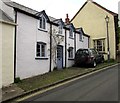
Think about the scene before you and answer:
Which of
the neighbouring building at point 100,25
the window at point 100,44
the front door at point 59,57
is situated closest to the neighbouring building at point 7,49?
the front door at point 59,57

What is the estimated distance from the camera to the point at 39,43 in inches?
687

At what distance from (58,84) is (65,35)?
32.3 feet

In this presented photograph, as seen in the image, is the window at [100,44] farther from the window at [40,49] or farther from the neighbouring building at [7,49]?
the neighbouring building at [7,49]

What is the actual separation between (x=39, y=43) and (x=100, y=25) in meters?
16.0

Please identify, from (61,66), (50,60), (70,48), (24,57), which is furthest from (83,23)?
(24,57)

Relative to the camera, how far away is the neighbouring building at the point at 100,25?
30530 millimetres

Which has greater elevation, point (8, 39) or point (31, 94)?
point (8, 39)

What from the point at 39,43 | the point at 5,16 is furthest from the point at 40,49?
the point at 5,16

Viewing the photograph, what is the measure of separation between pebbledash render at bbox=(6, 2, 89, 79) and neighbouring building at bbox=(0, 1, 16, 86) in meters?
0.74

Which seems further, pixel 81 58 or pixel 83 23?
pixel 83 23

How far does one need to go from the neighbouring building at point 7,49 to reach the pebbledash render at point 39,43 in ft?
2.44

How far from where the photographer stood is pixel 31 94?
10.2m

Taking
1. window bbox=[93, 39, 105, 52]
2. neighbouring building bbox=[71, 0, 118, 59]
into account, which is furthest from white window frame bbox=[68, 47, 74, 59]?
window bbox=[93, 39, 105, 52]

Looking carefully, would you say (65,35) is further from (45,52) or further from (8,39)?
(8,39)
